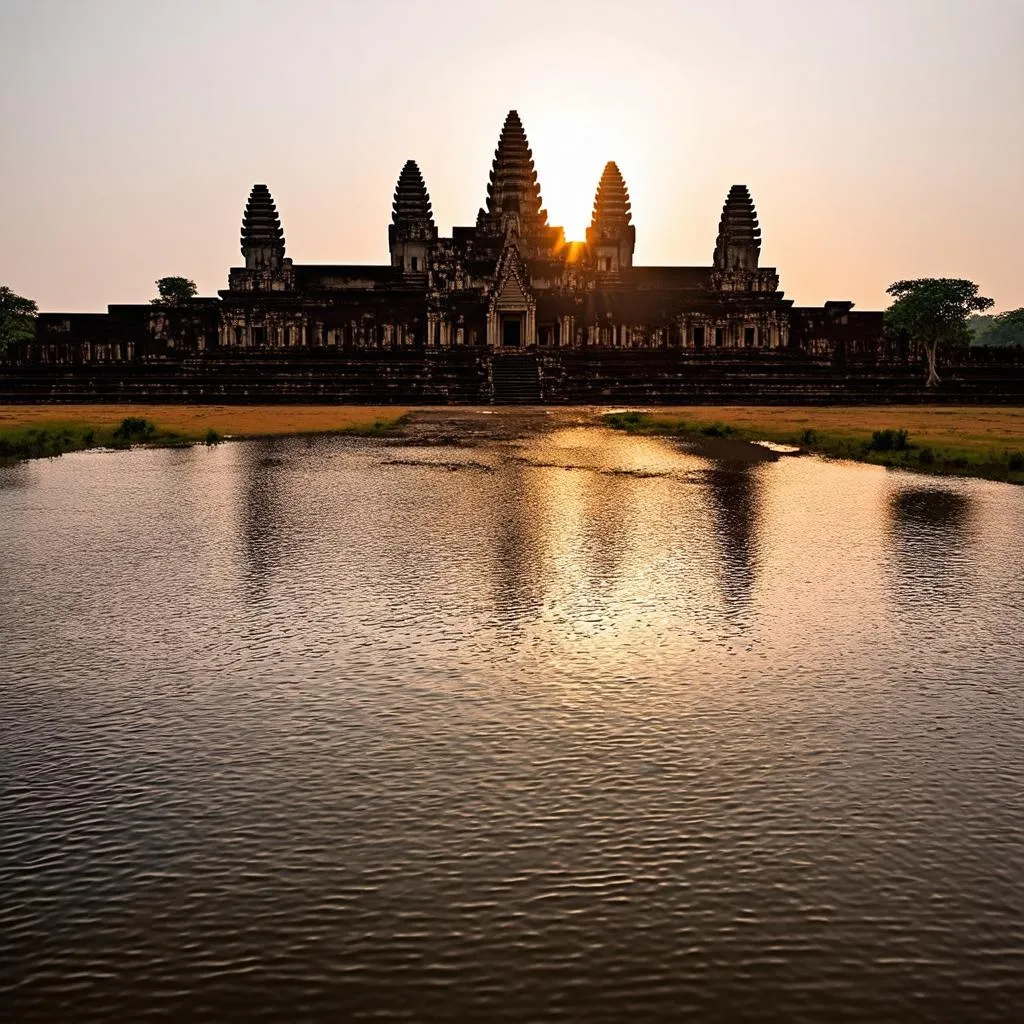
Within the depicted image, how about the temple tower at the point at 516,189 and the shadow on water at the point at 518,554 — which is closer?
the shadow on water at the point at 518,554

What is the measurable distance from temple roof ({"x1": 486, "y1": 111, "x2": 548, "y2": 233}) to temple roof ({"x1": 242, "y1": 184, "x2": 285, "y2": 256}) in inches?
517

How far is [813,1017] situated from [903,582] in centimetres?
873

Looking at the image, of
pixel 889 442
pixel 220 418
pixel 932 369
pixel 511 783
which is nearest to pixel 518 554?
pixel 511 783

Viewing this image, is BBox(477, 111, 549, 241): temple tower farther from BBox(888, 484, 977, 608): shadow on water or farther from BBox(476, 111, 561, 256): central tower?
BBox(888, 484, 977, 608): shadow on water

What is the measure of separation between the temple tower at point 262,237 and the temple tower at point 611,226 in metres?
19.7

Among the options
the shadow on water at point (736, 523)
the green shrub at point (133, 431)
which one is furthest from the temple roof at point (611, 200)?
the shadow on water at point (736, 523)

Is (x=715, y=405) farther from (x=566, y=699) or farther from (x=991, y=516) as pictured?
(x=566, y=699)

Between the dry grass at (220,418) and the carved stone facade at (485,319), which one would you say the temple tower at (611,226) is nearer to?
the carved stone facade at (485,319)

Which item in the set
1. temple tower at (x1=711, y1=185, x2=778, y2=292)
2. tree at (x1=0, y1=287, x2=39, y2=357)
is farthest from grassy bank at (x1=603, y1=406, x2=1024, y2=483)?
tree at (x1=0, y1=287, x2=39, y2=357)

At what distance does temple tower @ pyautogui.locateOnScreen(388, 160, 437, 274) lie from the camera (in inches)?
3066

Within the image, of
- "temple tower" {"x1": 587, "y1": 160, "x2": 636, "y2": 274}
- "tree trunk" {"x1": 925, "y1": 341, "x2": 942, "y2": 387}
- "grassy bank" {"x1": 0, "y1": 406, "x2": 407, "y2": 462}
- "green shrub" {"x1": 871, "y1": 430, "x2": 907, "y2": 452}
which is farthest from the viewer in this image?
"temple tower" {"x1": 587, "y1": 160, "x2": 636, "y2": 274}

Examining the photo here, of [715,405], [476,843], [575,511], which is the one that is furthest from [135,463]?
[715,405]

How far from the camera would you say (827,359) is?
5816cm

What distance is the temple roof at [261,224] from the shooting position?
7544cm
